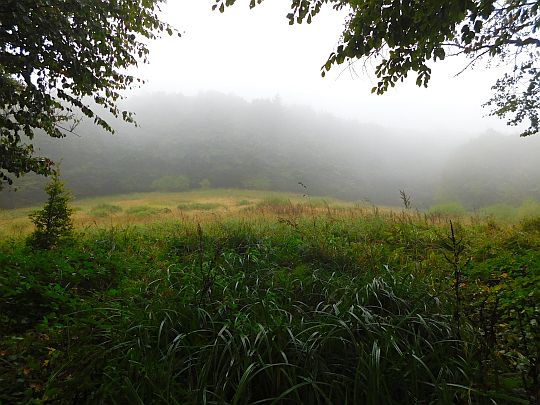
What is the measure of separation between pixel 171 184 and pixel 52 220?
4224 cm

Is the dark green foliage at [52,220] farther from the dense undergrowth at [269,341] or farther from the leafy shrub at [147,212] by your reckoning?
the leafy shrub at [147,212]

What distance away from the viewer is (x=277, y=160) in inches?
2295

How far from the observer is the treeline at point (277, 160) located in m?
45.8

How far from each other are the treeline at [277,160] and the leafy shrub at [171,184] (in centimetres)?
18

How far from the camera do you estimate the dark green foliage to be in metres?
5.29

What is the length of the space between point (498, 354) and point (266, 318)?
1.47 metres

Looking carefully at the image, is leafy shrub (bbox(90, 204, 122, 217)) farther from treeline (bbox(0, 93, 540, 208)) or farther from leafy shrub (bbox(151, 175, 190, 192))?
leafy shrub (bbox(151, 175, 190, 192))

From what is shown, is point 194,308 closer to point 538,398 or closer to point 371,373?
point 371,373

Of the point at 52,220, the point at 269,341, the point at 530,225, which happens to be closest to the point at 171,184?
the point at 52,220

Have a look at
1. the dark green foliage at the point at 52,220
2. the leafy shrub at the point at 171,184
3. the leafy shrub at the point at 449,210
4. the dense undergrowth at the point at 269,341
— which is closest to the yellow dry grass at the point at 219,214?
the dark green foliage at the point at 52,220

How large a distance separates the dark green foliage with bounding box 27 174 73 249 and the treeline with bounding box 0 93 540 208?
36.8 metres

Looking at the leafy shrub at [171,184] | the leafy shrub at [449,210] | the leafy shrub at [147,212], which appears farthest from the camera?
the leafy shrub at [171,184]

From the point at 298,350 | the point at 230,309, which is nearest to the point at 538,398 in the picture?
the point at 298,350

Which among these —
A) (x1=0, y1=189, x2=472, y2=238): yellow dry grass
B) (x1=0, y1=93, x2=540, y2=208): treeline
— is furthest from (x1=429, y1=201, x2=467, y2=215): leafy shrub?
(x1=0, y1=93, x2=540, y2=208): treeline
